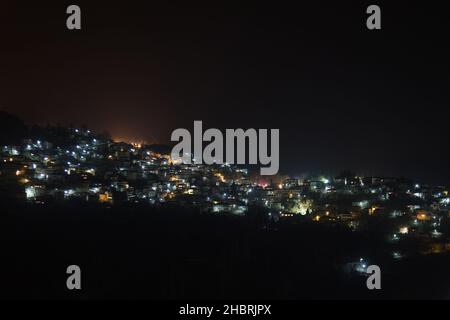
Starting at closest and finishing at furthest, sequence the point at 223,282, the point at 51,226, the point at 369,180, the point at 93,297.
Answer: the point at 93,297 < the point at 223,282 < the point at 51,226 < the point at 369,180

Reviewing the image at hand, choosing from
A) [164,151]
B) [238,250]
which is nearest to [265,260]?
[238,250]

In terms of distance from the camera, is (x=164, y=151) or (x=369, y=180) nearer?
(x=369, y=180)

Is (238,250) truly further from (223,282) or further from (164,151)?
(164,151)

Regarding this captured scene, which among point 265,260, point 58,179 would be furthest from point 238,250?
point 58,179

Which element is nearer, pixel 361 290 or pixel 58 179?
pixel 361 290

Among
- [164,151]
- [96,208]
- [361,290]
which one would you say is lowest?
[361,290]

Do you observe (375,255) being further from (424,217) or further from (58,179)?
(58,179)
